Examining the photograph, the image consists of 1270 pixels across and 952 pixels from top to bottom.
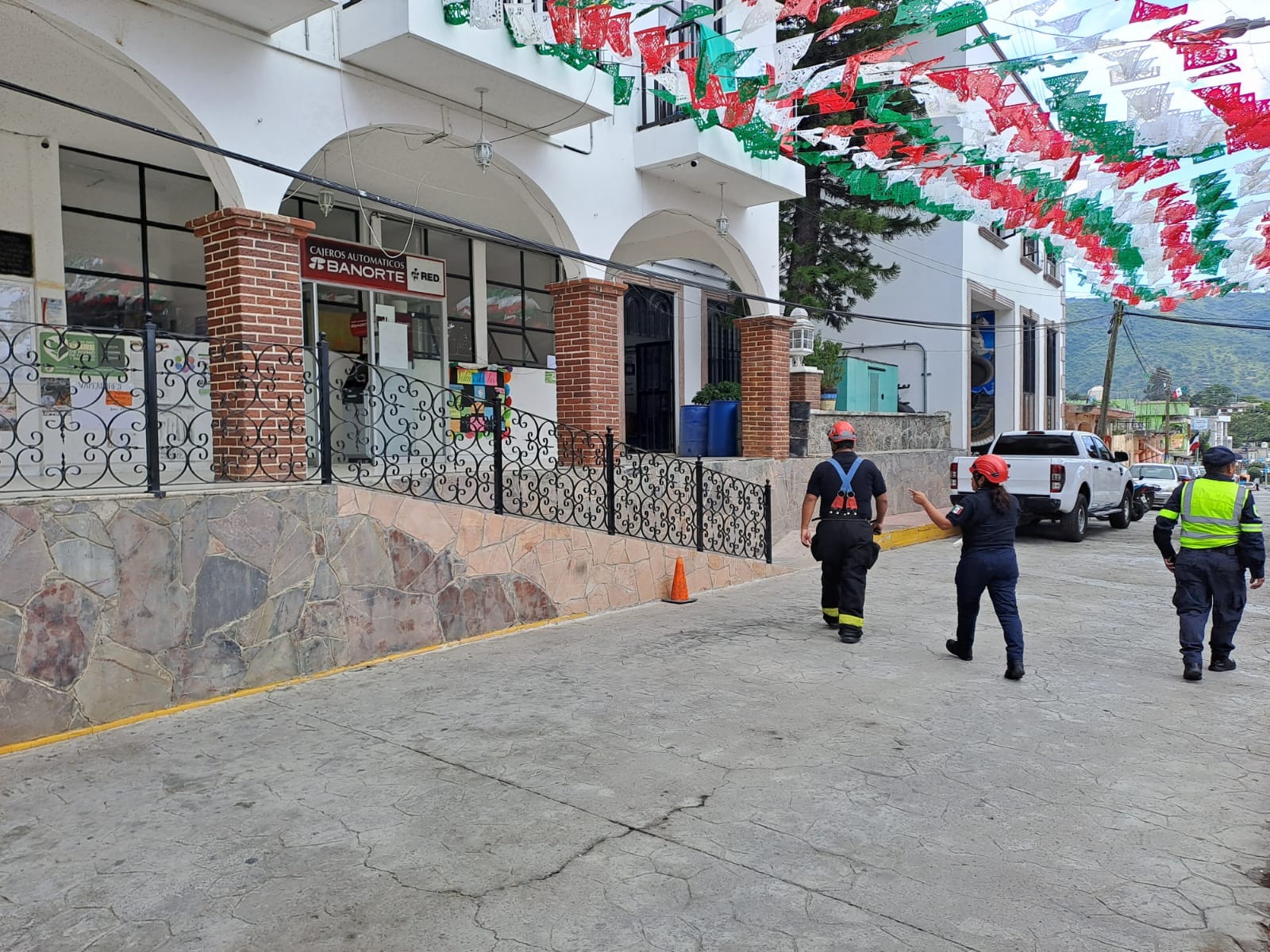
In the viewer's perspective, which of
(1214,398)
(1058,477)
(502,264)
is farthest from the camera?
(1214,398)

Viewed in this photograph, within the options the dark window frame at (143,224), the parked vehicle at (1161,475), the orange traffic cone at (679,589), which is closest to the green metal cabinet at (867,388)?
the orange traffic cone at (679,589)

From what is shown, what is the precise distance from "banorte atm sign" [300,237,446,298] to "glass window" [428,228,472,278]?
0.91 ft

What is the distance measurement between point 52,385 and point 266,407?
9.97 ft

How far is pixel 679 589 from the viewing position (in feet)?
30.5

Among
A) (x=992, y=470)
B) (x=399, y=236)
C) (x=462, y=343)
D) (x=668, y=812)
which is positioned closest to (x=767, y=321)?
(x=462, y=343)

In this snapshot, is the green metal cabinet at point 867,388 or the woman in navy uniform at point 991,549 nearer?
the woman in navy uniform at point 991,549

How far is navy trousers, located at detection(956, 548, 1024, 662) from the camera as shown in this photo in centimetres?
627

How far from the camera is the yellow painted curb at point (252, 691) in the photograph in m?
5.09

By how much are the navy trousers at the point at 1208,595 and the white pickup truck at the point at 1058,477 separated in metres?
7.17

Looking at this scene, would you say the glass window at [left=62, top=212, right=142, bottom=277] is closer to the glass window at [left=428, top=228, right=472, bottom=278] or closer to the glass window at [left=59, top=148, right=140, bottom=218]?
the glass window at [left=59, top=148, right=140, bottom=218]

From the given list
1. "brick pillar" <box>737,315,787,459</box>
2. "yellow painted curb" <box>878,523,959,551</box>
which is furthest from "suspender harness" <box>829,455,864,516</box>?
"yellow painted curb" <box>878,523,959,551</box>

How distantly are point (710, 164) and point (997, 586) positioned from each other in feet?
22.2

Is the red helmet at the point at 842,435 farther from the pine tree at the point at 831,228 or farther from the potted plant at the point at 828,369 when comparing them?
the pine tree at the point at 831,228

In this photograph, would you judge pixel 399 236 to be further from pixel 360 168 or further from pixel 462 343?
pixel 360 168
